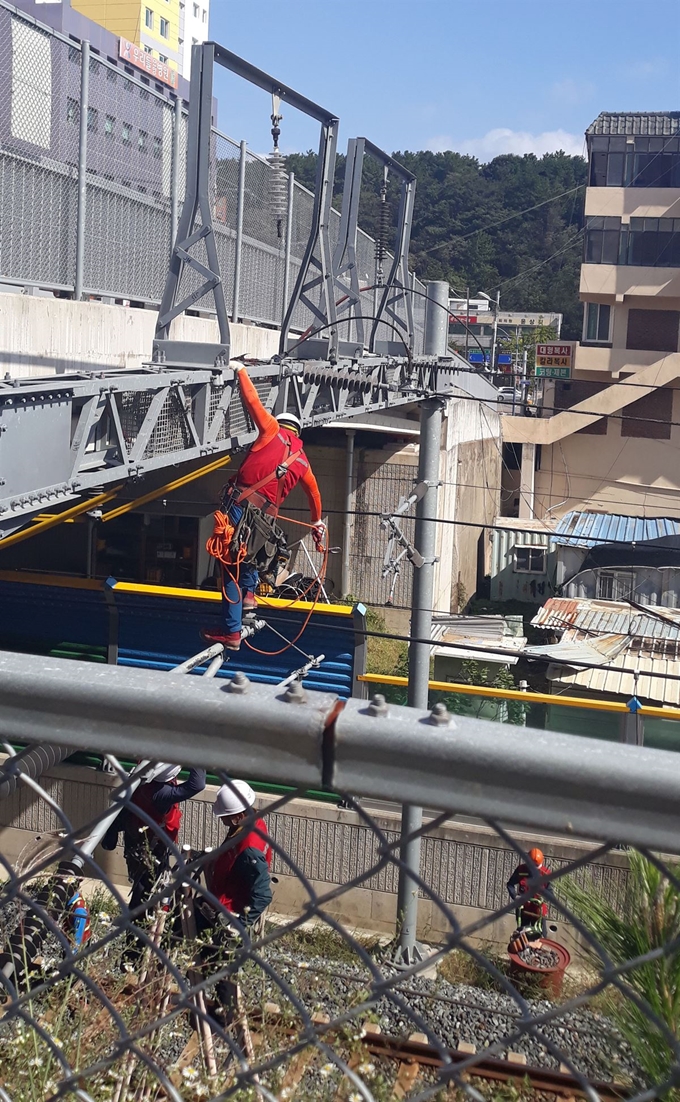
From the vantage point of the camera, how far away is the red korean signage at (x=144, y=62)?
39250 mm

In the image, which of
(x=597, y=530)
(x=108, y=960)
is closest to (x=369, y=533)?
(x=597, y=530)

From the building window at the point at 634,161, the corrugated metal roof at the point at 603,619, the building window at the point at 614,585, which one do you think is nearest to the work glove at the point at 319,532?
the corrugated metal roof at the point at 603,619

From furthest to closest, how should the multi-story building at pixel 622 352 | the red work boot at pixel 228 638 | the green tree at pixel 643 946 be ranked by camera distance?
the multi-story building at pixel 622 352, the red work boot at pixel 228 638, the green tree at pixel 643 946

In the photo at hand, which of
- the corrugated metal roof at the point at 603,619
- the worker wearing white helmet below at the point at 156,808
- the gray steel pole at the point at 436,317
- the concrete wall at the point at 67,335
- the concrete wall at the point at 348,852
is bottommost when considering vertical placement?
the concrete wall at the point at 348,852

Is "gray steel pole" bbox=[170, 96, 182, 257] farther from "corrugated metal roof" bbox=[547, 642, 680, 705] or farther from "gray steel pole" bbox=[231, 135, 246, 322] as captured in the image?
"corrugated metal roof" bbox=[547, 642, 680, 705]

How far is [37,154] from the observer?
8.28 m

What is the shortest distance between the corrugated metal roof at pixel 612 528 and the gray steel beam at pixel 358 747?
64.7ft

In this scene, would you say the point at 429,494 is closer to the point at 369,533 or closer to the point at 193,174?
the point at 193,174

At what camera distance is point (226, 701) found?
1197 mm

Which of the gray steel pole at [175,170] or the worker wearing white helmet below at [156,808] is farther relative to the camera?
the gray steel pole at [175,170]

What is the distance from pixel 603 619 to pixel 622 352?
1981 centimetres

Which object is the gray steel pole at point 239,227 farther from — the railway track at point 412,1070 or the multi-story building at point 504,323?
the multi-story building at point 504,323

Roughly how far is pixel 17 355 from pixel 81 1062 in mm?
7048

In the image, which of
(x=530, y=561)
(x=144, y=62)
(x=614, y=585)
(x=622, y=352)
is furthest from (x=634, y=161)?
(x=614, y=585)
